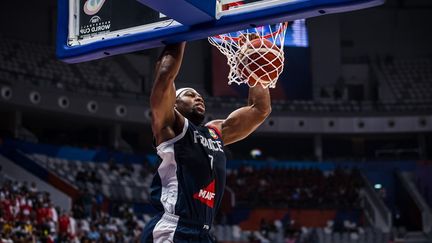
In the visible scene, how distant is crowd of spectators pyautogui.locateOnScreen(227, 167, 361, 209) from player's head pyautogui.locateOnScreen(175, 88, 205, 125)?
2031cm

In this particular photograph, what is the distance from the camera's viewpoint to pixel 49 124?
27.2 meters

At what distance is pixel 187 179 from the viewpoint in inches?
156

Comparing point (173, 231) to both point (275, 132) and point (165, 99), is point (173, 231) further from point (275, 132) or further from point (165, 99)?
point (275, 132)

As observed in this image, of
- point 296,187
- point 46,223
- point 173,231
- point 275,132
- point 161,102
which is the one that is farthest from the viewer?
point 275,132

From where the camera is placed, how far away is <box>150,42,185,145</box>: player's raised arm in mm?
3775

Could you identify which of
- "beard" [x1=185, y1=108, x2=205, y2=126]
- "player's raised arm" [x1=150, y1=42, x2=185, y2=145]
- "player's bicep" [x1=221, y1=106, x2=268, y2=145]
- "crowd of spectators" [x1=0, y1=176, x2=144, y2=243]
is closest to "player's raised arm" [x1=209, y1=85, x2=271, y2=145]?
"player's bicep" [x1=221, y1=106, x2=268, y2=145]

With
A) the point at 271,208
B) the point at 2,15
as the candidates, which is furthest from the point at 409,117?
the point at 2,15

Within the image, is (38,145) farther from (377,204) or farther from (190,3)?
(190,3)

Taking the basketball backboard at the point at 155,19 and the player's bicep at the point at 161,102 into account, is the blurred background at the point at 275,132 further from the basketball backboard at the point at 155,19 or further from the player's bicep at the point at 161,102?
the player's bicep at the point at 161,102

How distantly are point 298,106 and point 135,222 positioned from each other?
476 inches

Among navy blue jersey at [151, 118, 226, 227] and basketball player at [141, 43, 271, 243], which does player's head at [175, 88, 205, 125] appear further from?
navy blue jersey at [151, 118, 226, 227]

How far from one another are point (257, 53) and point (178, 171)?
991 millimetres

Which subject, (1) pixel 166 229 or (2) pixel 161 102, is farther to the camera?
(1) pixel 166 229

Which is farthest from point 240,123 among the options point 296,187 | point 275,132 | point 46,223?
point 275,132
